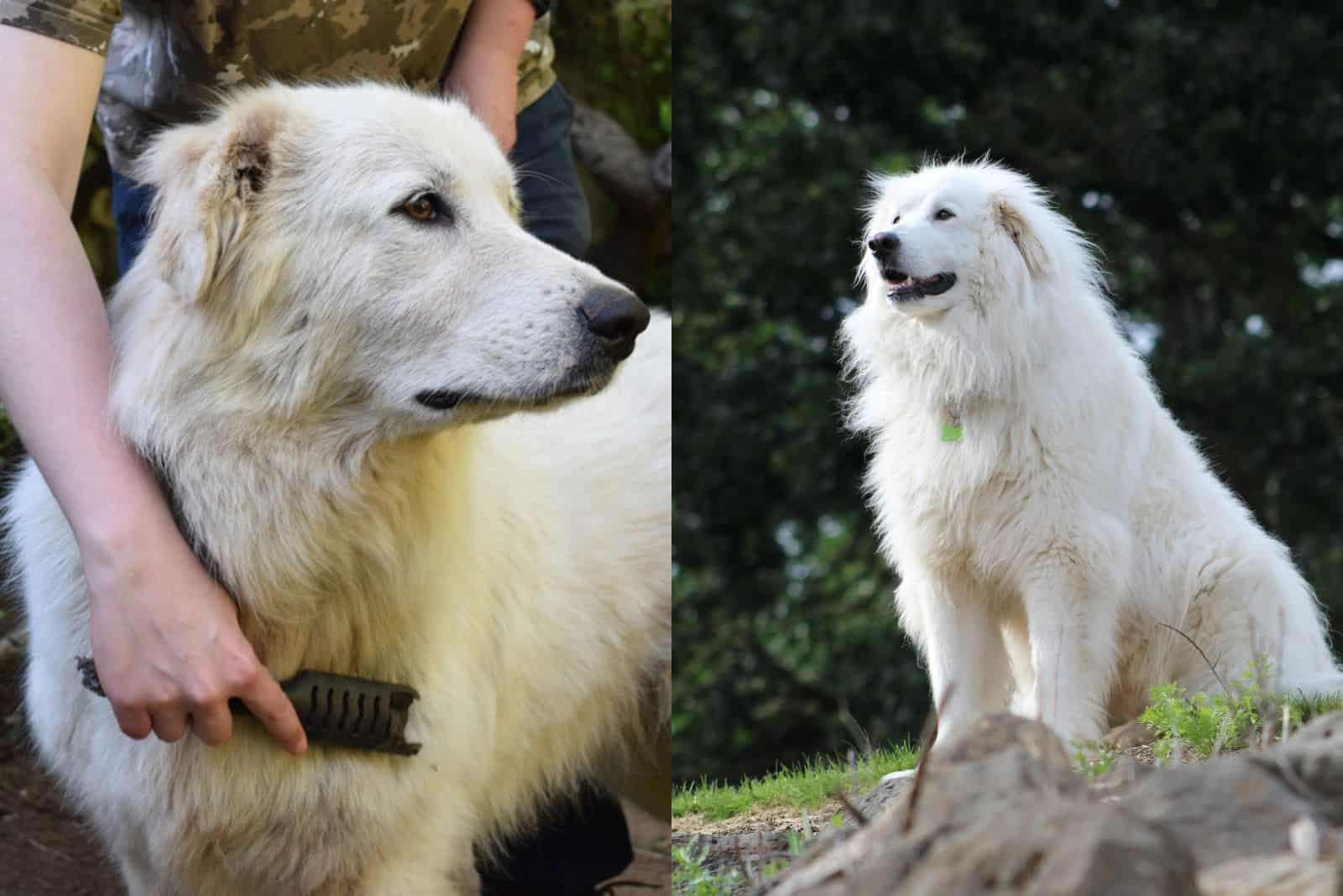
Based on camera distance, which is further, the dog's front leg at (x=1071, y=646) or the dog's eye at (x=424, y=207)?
the dog's front leg at (x=1071, y=646)

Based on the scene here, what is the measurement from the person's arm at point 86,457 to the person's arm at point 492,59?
104 centimetres

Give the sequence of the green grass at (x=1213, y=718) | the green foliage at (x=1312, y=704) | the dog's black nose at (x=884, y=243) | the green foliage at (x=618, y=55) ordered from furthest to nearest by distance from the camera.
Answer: the green foliage at (x=618, y=55), the dog's black nose at (x=884, y=243), the green foliage at (x=1312, y=704), the green grass at (x=1213, y=718)

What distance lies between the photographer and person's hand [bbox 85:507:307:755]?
216 cm

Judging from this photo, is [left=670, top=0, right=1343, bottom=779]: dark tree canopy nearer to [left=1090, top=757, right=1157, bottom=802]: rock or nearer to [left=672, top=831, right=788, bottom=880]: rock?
[left=672, top=831, right=788, bottom=880]: rock

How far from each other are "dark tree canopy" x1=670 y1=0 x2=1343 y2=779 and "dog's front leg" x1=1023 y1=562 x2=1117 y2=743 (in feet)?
14.0

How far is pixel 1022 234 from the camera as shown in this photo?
3.11 metres

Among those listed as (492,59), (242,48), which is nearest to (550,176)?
(492,59)

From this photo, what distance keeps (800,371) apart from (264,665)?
627cm

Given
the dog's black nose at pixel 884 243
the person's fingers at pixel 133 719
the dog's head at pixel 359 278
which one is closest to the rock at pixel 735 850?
the dog's head at pixel 359 278

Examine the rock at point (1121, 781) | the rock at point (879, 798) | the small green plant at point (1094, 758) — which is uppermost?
the rock at point (1121, 781)

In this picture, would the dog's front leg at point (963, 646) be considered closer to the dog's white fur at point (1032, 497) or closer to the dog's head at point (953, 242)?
the dog's white fur at point (1032, 497)

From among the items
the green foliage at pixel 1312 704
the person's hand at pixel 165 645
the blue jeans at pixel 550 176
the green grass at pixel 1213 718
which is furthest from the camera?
the blue jeans at pixel 550 176

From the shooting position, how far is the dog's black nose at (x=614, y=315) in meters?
2.43

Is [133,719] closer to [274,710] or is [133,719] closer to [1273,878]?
[274,710]
